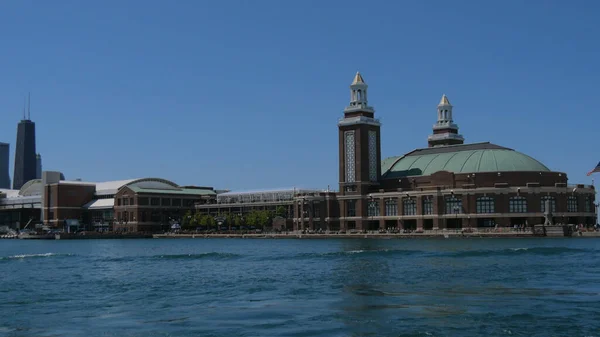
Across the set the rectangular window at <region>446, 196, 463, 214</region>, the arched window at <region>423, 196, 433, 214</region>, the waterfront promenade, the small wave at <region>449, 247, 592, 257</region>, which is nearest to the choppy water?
the small wave at <region>449, 247, 592, 257</region>

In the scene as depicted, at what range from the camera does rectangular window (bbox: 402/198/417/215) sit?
181m

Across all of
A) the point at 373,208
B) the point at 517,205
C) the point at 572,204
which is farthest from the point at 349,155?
the point at 572,204

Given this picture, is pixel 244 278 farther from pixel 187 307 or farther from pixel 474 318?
pixel 474 318

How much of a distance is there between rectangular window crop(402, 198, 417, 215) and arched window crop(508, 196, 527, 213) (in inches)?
872

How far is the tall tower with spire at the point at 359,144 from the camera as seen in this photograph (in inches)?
7441

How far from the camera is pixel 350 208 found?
19188 centimetres

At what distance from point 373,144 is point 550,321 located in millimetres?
154042

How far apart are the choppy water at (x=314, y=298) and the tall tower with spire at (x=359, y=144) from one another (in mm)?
105222

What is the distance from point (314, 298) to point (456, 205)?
12709cm

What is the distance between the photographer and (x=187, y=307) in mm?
47156

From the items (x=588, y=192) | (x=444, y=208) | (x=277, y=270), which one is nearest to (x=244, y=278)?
(x=277, y=270)

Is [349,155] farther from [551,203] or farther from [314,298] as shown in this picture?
[314,298]

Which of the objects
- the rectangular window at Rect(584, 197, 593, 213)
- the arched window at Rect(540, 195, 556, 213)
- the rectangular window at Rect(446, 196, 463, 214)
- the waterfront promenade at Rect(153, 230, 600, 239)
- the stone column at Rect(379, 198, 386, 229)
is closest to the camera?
the waterfront promenade at Rect(153, 230, 600, 239)

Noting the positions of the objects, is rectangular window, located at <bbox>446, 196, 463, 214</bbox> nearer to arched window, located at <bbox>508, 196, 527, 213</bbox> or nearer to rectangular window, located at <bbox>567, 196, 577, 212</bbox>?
arched window, located at <bbox>508, 196, 527, 213</bbox>
